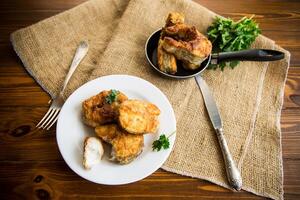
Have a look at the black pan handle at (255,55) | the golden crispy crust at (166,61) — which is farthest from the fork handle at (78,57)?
the black pan handle at (255,55)

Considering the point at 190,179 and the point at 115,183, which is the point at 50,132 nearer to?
the point at 115,183

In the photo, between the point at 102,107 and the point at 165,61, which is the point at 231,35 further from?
the point at 102,107

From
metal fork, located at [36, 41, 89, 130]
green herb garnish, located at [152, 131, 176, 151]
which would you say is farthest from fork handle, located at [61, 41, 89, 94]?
green herb garnish, located at [152, 131, 176, 151]

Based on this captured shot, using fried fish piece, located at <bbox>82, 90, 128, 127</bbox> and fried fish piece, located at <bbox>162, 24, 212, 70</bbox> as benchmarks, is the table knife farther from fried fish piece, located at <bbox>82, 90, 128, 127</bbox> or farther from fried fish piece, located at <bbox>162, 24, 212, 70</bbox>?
fried fish piece, located at <bbox>82, 90, 128, 127</bbox>

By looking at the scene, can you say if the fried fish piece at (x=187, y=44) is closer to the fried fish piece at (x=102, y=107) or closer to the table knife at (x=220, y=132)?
the table knife at (x=220, y=132)

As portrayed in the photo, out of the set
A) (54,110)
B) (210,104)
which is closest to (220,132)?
(210,104)

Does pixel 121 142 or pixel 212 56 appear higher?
pixel 212 56
